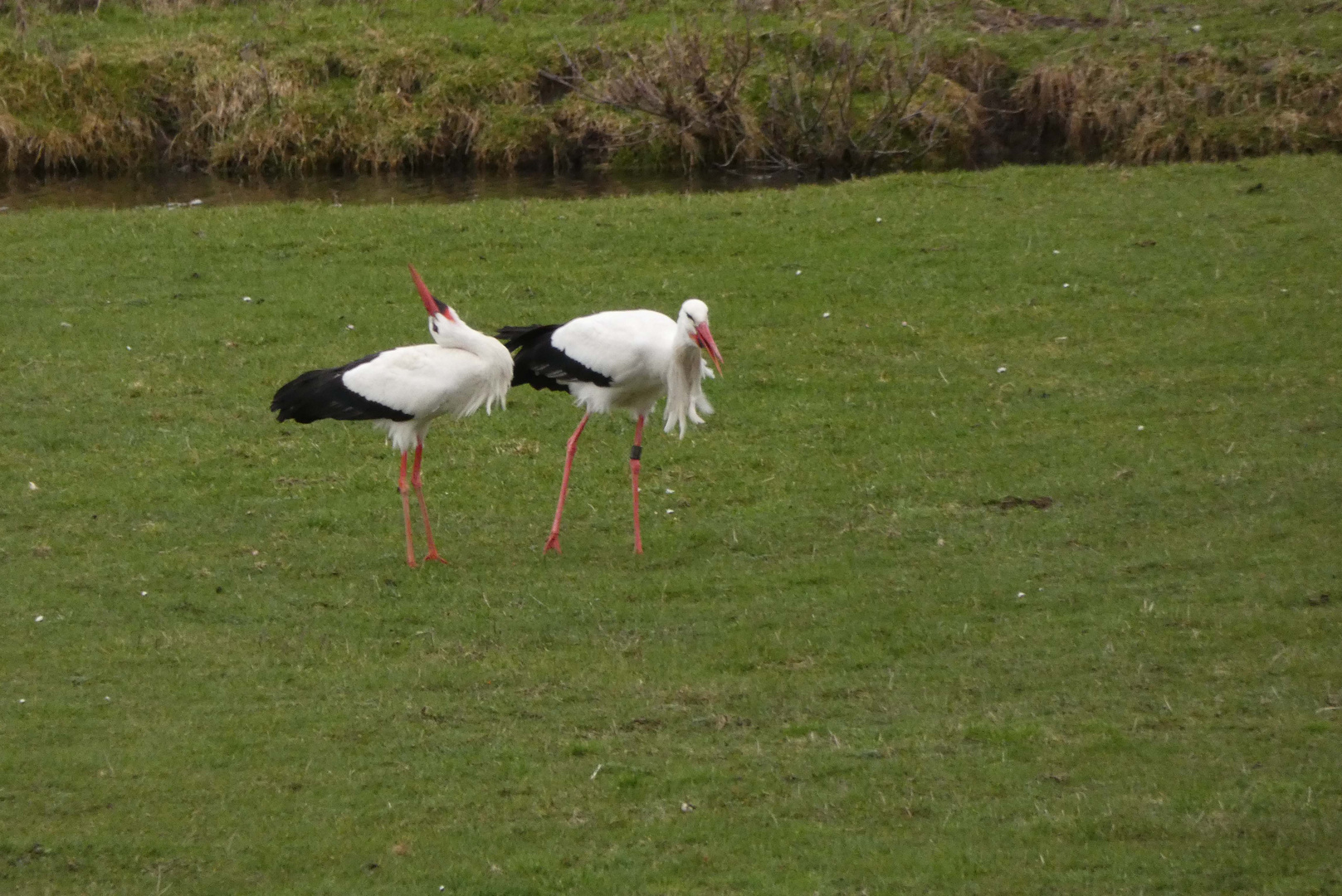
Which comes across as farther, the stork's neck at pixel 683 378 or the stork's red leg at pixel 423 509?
the stork's neck at pixel 683 378

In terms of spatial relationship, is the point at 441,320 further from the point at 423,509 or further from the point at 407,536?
the point at 407,536

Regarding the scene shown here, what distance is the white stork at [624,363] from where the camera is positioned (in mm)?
9844

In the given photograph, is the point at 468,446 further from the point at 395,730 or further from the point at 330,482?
the point at 395,730

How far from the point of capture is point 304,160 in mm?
22938

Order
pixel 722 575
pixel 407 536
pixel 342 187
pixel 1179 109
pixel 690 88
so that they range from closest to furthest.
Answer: pixel 722 575 → pixel 407 536 → pixel 1179 109 → pixel 690 88 → pixel 342 187

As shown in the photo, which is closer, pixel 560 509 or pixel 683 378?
pixel 560 509

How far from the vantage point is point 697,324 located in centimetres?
957

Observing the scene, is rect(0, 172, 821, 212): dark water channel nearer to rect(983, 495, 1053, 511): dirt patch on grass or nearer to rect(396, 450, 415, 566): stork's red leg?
rect(983, 495, 1053, 511): dirt patch on grass

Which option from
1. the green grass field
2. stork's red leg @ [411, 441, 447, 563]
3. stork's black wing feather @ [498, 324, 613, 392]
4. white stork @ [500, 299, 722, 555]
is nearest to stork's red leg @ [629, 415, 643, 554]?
white stork @ [500, 299, 722, 555]

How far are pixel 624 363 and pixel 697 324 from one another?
23.2 inches

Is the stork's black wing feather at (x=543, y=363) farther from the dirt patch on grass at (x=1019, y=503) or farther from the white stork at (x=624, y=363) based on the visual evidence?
the dirt patch on grass at (x=1019, y=503)

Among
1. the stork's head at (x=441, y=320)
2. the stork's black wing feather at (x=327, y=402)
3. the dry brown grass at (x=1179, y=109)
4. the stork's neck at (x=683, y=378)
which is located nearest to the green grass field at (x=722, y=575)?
the stork's neck at (x=683, y=378)

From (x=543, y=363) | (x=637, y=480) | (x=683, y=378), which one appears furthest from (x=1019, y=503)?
(x=543, y=363)

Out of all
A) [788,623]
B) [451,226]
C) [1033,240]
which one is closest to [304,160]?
[451,226]
